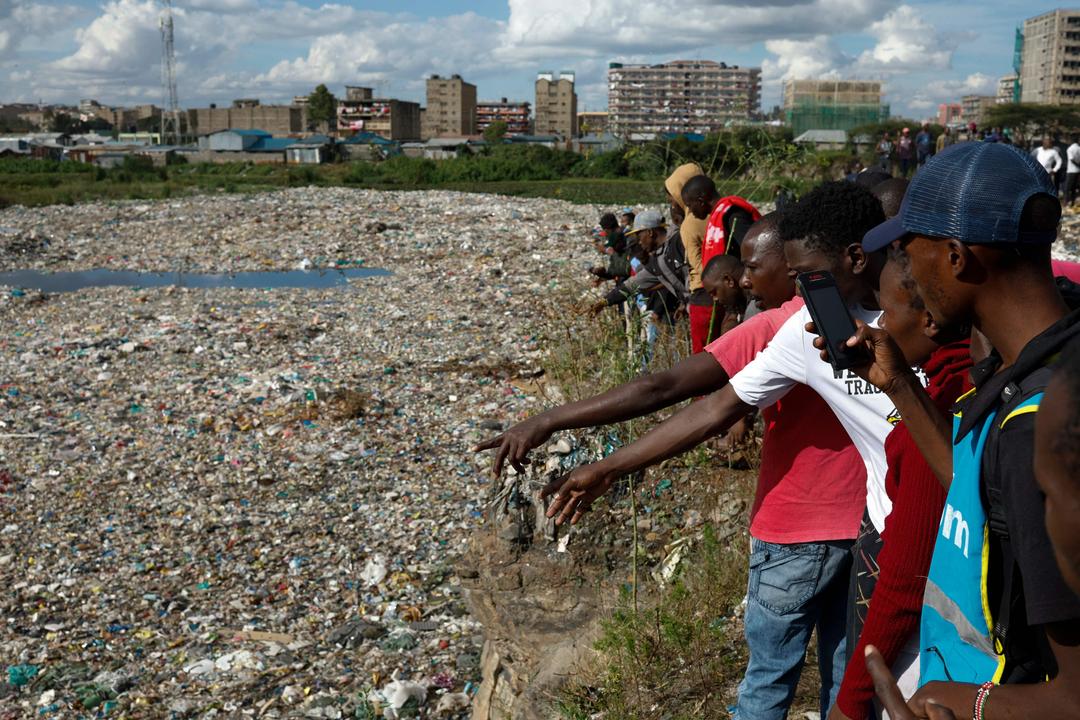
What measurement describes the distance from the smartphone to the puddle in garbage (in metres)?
13.5

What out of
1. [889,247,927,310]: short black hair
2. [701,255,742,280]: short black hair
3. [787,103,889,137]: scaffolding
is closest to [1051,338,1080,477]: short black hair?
[889,247,927,310]: short black hair

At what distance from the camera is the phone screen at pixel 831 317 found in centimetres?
145

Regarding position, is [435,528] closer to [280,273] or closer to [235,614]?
[235,614]

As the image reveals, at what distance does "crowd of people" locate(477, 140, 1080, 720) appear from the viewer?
1.08 meters

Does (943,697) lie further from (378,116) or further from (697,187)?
(378,116)

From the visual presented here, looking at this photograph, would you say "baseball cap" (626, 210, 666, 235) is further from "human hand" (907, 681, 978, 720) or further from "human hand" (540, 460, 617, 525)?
"human hand" (907, 681, 978, 720)

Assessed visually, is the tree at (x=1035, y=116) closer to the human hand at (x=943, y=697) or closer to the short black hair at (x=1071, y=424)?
the human hand at (x=943, y=697)

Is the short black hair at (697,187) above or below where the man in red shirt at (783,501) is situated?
above

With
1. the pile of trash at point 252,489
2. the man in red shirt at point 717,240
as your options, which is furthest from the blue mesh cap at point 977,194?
the pile of trash at point 252,489

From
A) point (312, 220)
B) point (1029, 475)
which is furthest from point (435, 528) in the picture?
point (312, 220)

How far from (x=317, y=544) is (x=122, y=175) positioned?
36762 millimetres

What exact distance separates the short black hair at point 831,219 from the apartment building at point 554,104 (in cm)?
10429

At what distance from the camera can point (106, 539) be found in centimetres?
573

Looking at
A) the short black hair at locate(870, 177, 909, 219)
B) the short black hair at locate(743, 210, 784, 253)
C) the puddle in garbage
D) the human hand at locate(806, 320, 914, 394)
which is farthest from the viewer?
the puddle in garbage
